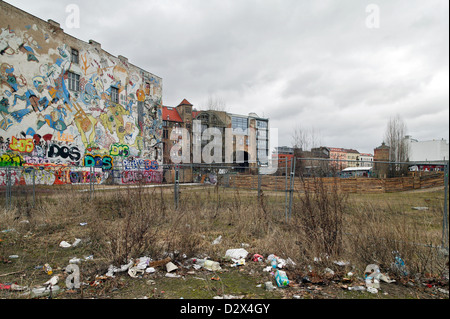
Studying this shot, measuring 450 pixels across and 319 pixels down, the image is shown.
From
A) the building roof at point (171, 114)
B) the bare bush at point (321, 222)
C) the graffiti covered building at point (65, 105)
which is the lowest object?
the bare bush at point (321, 222)

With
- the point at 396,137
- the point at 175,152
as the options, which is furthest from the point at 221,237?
the point at 175,152

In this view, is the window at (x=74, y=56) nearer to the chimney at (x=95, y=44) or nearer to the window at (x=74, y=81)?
the window at (x=74, y=81)

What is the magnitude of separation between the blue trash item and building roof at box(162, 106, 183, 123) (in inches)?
1989

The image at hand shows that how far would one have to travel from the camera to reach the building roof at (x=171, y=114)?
2064 inches

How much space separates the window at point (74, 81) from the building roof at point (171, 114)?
99.9ft

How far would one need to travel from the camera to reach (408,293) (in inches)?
144

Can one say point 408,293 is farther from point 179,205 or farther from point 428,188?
point 179,205

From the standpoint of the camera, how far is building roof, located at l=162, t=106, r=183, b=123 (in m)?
52.4

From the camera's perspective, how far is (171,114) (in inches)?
2109

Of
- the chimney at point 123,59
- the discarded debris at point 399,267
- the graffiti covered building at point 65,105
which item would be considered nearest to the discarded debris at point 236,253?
the discarded debris at point 399,267

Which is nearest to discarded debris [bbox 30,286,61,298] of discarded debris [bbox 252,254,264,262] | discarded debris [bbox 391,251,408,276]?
discarded debris [bbox 252,254,264,262]

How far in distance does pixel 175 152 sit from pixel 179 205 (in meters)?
39.7

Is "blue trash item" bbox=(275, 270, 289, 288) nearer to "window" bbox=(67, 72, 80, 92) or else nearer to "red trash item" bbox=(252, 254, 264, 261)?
"red trash item" bbox=(252, 254, 264, 261)
